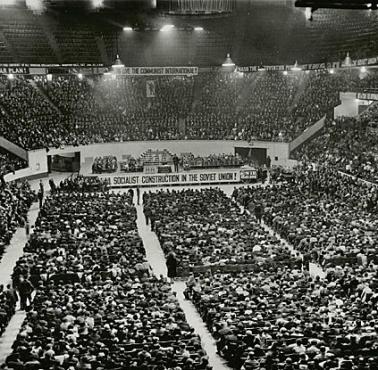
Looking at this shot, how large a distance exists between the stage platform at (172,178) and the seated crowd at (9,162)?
5.19m

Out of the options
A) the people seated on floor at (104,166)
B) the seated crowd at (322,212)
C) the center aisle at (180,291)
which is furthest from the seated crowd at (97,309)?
the people seated on floor at (104,166)

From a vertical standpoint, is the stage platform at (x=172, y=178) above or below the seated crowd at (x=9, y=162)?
below

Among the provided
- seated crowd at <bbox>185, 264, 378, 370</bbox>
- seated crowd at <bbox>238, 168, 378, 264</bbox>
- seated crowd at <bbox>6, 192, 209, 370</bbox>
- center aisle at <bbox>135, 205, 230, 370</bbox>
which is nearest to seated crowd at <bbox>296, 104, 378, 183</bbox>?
seated crowd at <bbox>238, 168, 378, 264</bbox>

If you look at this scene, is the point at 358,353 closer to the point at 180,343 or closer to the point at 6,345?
the point at 180,343

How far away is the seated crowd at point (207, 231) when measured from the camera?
88.8 ft

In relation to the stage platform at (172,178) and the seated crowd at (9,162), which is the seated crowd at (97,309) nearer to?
the seated crowd at (9,162)

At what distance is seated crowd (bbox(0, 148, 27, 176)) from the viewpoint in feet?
145

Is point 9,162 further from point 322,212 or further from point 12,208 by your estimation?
point 322,212

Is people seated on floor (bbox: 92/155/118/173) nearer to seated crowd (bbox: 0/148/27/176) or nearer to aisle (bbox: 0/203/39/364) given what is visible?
seated crowd (bbox: 0/148/27/176)

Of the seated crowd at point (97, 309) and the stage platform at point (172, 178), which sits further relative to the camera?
the stage platform at point (172, 178)

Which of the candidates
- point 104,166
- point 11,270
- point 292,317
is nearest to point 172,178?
point 104,166

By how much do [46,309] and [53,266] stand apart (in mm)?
5391

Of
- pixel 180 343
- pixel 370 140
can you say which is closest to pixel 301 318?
pixel 180 343

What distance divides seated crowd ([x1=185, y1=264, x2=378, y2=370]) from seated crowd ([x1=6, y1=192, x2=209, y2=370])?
1.22 meters
